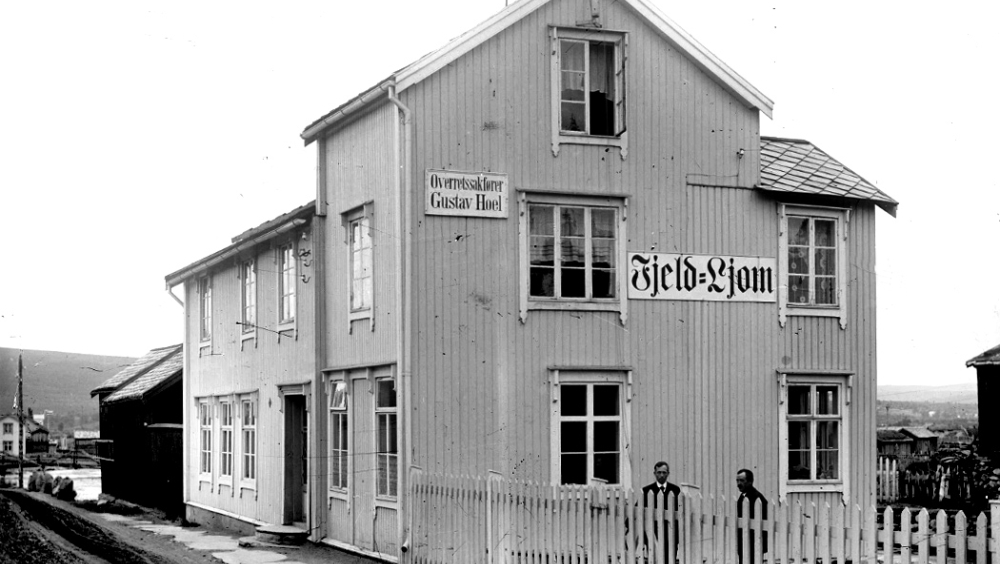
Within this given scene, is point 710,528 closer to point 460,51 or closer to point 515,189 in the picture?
point 515,189

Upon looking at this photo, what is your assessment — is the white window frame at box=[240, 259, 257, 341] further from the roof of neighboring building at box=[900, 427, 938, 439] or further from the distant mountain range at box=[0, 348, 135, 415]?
the distant mountain range at box=[0, 348, 135, 415]

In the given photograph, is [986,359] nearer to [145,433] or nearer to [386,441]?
[386,441]

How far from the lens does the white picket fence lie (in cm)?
1058

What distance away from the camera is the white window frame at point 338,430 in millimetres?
20516

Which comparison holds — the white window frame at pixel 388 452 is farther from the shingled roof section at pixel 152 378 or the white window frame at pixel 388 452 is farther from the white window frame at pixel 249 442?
the shingled roof section at pixel 152 378

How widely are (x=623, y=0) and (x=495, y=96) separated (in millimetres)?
2503

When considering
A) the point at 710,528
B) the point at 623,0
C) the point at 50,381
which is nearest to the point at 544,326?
the point at 623,0

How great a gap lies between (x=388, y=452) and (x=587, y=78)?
6376 millimetres

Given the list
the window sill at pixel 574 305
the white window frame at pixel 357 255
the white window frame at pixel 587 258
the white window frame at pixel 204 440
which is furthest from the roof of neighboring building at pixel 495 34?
the white window frame at pixel 204 440

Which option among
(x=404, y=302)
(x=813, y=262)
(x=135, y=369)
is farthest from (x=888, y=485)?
(x=135, y=369)

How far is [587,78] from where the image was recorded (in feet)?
64.0

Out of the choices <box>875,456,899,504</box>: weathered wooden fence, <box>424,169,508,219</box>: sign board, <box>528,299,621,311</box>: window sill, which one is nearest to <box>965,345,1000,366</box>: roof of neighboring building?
<box>875,456,899,504</box>: weathered wooden fence

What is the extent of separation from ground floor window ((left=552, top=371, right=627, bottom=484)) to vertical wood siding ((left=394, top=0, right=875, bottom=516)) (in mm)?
208

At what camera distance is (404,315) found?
18141 mm
